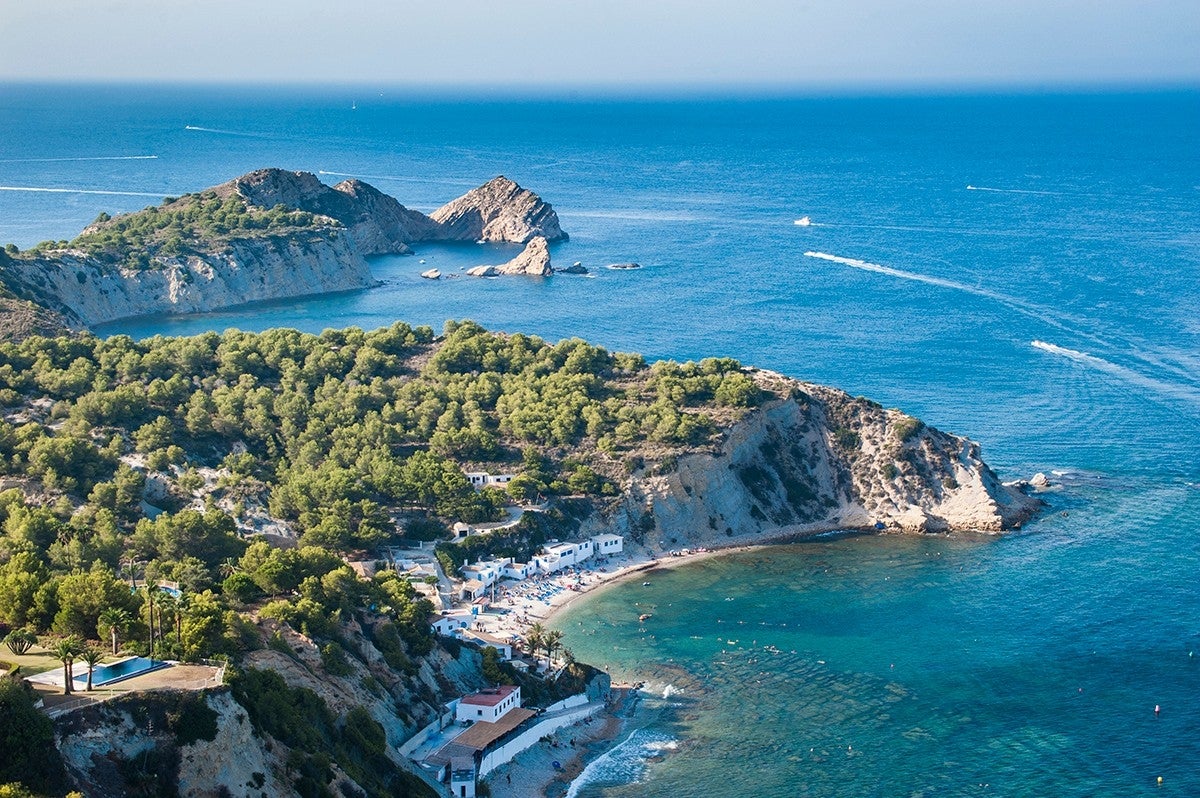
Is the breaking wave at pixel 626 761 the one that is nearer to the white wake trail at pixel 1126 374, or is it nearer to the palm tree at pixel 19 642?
the palm tree at pixel 19 642

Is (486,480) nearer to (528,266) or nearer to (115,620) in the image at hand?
(115,620)

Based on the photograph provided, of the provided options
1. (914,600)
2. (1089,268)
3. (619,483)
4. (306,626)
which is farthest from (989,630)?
(1089,268)

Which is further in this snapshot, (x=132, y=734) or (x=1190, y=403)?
(x=1190, y=403)

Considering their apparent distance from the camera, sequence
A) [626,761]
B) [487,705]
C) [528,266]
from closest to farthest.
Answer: [487,705]
[626,761]
[528,266]

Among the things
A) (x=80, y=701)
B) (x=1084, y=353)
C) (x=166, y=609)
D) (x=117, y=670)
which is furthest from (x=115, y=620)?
(x=1084, y=353)

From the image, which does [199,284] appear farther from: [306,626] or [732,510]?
[306,626]

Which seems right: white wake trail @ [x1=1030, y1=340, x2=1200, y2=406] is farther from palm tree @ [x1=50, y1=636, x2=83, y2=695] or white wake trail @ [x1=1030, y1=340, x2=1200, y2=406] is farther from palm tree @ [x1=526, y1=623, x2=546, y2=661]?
palm tree @ [x1=50, y1=636, x2=83, y2=695]
